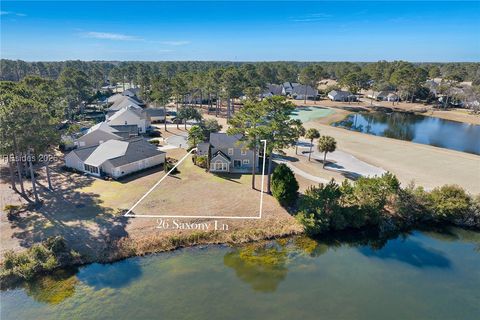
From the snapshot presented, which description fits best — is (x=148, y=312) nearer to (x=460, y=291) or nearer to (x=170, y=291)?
(x=170, y=291)

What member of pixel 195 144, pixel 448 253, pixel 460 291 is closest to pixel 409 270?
pixel 460 291

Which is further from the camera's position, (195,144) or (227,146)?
(195,144)

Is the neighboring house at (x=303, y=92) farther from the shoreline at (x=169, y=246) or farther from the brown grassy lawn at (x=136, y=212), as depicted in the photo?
the shoreline at (x=169, y=246)

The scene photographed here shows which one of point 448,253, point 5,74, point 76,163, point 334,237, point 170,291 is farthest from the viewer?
point 5,74

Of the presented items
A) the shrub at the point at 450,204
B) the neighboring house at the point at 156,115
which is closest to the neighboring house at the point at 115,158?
the neighboring house at the point at 156,115

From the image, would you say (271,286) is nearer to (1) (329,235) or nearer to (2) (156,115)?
(1) (329,235)

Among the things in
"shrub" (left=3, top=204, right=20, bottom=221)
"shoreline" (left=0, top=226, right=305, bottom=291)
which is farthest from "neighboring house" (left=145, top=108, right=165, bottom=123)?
"shoreline" (left=0, top=226, right=305, bottom=291)

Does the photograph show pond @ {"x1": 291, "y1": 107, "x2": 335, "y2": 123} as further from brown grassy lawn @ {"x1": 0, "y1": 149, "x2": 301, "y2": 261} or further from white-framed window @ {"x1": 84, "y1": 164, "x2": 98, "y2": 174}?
white-framed window @ {"x1": 84, "y1": 164, "x2": 98, "y2": 174}
